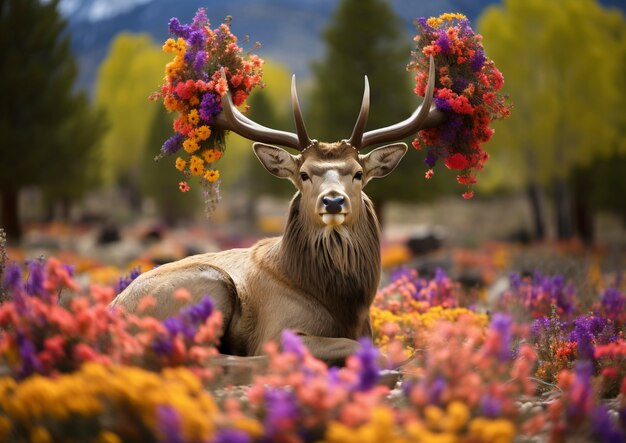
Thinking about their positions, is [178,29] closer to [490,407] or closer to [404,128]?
[404,128]

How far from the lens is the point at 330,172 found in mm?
5363

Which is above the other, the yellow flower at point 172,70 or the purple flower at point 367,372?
the yellow flower at point 172,70

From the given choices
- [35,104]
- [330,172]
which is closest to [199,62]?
[330,172]

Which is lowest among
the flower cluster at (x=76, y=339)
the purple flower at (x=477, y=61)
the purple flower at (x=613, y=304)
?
the purple flower at (x=613, y=304)

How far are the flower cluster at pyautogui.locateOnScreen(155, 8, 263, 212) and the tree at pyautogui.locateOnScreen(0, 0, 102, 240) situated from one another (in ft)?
52.0

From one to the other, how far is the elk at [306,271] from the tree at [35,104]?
16.8m

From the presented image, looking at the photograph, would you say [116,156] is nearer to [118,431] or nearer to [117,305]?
[117,305]

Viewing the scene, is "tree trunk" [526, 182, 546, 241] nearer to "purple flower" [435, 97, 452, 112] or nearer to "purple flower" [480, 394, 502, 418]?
"purple flower" [435, 97, 452, 112]

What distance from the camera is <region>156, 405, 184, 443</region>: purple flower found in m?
2.92

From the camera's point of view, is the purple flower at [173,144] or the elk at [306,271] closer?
the elk at [306,271]

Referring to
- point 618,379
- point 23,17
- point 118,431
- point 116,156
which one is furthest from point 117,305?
point 116,156

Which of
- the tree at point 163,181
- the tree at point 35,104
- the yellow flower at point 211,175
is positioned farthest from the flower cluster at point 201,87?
the tree at point 163,181

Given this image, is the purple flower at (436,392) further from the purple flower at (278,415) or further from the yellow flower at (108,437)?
the yellow flower at (108,437)

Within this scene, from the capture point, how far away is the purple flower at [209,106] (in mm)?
6242
